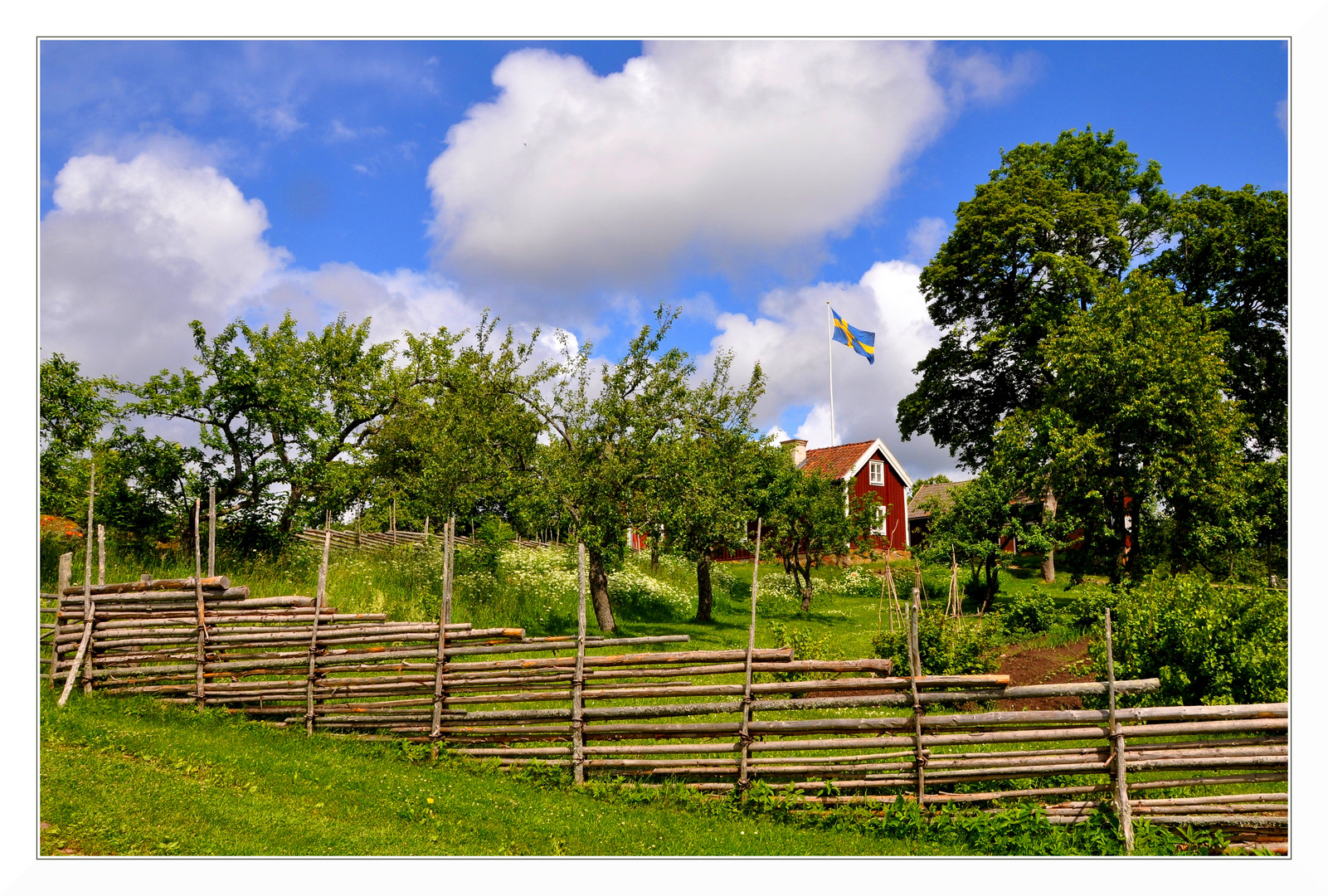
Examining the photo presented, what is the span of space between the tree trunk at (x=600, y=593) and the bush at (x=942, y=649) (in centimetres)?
530

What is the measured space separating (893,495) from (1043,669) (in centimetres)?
2556

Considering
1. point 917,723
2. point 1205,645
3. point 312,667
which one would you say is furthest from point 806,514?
point 312,667

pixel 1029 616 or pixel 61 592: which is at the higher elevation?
pixel 61 592

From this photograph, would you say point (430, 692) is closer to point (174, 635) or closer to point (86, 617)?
point (174, 635)

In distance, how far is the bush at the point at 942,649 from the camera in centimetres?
1032

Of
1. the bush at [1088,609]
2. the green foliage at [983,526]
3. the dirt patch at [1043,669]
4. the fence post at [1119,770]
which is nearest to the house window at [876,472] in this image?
the green foliage at [983,526]

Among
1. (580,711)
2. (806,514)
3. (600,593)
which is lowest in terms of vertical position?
(580,711)

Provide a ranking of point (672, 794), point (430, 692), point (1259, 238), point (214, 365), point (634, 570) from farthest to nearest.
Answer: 1. point (1259, 238)
2. point (634, 570)
3. point (214, 365)
4. point (430, 692)
5. point (672, 794)

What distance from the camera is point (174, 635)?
883cm

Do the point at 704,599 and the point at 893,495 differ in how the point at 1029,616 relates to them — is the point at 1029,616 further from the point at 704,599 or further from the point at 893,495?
the point at 893,495

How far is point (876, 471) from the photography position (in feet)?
116

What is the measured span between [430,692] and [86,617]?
4.05 meters

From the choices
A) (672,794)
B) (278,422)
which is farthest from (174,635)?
(278,422)

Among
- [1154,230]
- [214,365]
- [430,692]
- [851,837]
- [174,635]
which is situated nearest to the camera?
[851,837]
